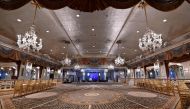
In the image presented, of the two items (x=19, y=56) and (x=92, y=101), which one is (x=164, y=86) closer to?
(x=92, y=101)

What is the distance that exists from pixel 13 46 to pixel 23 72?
12.9 ft

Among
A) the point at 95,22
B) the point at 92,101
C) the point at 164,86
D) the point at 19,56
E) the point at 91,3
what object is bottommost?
the point at 92,101

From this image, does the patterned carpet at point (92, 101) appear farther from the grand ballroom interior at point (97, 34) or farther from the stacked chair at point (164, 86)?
the stacked chair at point (164, 86)

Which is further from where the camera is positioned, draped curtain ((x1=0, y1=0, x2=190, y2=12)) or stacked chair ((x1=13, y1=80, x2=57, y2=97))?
stacked chair ((x1=13, y1=80, x2=57, y2=97))

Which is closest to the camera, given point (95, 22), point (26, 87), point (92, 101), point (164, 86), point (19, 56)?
point (92, 101)

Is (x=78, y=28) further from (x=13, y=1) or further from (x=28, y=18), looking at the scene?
(x=13, y=1)

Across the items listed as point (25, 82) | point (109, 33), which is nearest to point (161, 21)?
point (109, 33)

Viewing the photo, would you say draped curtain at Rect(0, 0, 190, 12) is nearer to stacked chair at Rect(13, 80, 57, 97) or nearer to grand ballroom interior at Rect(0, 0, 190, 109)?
grand ballroom interior at Rect(0, 0, 190, 109)

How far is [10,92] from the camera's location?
7953 millimetres

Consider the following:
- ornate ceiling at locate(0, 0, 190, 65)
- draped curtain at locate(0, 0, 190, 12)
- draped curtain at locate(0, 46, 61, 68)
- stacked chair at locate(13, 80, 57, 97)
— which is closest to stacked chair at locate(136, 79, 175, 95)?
ornate ceiling at locate(0, 0, 190, 65)

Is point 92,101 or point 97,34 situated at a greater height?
point 97,34

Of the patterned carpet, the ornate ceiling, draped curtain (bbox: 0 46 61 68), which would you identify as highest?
the ornate ceiling

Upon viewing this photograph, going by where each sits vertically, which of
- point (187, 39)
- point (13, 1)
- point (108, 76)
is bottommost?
point (108, 76)

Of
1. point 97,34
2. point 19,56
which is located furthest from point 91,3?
point 19,56
